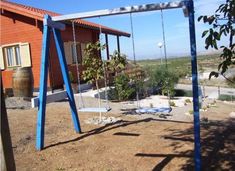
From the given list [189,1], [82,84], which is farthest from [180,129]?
[82,84]

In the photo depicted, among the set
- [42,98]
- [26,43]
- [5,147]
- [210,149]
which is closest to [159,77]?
[26,43]

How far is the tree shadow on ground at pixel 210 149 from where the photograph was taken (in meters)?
5.03

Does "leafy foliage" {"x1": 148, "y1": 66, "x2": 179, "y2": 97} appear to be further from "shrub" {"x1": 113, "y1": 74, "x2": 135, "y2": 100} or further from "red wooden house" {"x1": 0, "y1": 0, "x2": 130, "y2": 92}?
"red wooden house" {"x1": 0, "y1": 0, "x2": 130, "y2": 92}

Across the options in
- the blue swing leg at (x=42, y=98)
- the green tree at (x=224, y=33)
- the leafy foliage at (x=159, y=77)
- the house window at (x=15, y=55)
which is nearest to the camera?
the green tree at (x=224, y=33)

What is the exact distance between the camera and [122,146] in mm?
6113

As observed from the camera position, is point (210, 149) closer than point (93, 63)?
Yes

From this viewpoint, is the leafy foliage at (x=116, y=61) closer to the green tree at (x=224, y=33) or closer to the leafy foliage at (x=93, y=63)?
the leafy foliage at (x=93, y=63)

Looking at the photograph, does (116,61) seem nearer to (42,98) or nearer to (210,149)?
(42,98)

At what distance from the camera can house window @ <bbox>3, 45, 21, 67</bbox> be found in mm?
15930

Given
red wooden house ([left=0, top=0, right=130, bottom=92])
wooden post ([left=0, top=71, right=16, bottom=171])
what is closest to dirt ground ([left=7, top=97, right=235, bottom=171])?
wooden post ([left=0, top=71, right=16, bottom=171])

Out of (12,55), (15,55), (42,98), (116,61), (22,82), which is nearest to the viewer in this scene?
(42,98)

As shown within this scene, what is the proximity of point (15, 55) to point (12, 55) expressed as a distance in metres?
0.23

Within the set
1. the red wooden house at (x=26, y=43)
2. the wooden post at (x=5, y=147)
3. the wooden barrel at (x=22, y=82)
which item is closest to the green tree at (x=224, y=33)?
the wooden post at (x=5, y=147)

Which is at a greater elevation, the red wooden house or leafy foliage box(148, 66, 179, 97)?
the red wooden house
